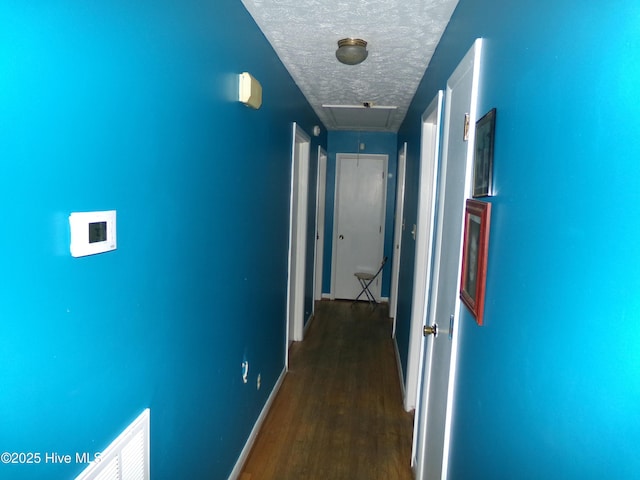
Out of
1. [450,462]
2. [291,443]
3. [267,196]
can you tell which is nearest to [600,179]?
[450,462]

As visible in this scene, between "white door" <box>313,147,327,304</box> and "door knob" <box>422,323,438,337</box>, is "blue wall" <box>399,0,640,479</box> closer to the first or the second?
"door knob" <box>422,323,438,337</box>

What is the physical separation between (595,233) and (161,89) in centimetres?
121

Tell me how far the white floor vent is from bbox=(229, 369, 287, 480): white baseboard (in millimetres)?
1047

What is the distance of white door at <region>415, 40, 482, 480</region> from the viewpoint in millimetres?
1468

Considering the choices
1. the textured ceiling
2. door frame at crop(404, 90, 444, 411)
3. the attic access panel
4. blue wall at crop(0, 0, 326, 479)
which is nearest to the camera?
blue wall at crop(0, 0, 326, 479)

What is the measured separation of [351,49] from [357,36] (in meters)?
0.07

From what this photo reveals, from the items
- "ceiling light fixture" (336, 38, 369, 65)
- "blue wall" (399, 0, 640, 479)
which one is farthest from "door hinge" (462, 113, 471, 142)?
"ceiling light fixture" (336, 38, 369, 65)

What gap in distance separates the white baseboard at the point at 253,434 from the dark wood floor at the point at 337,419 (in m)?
0.04

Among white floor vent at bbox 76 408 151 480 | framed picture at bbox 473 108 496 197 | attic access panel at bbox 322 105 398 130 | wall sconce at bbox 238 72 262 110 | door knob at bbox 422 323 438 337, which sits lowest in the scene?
white floor vent at bbox 76 408 151 480

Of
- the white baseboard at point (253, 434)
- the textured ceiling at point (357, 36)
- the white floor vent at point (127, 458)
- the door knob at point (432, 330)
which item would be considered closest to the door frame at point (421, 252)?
the textured ceiling at point (357, 36)

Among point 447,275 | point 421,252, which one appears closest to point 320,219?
point 421,252

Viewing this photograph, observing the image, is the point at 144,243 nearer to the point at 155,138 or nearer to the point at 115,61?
the point at 155,138

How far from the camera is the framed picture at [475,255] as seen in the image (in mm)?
1173

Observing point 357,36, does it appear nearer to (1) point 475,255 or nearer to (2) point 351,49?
(2) point 351,49
